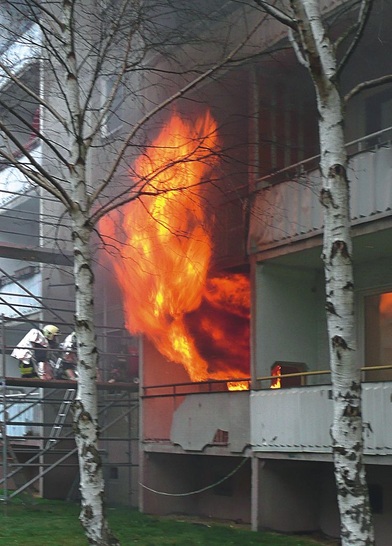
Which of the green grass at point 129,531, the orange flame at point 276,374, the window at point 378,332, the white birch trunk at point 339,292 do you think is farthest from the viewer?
the orange flame at point 276,374

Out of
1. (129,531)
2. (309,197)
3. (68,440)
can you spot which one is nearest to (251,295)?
(309,197)

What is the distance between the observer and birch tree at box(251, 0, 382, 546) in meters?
7.46

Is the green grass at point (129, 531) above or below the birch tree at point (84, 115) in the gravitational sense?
below

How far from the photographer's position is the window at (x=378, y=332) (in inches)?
518

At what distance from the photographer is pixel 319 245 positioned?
12586mm

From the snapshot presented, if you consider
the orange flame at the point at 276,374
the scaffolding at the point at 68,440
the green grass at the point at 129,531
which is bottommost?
the green grass at the point at 129,531

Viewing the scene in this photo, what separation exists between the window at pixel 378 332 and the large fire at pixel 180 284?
300 cm

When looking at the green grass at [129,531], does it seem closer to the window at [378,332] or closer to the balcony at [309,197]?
the window at [378,332]

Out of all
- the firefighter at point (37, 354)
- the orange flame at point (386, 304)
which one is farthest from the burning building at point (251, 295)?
the firefighter at point (37, 354)

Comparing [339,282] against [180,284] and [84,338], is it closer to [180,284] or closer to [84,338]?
[84,338]

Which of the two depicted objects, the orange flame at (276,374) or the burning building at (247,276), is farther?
the orange flame at (276,374)

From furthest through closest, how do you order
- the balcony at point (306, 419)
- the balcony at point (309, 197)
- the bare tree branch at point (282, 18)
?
the balcony at point (309, 197), the balcony at point (306, 419), the bare tree branch at point (282, 18)

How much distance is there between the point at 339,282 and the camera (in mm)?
7824

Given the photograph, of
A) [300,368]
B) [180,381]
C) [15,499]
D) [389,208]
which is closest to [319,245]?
[389,208]
